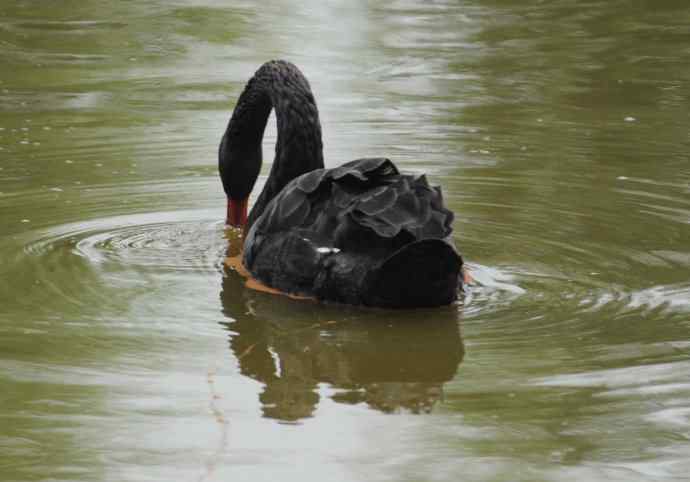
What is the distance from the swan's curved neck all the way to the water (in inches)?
10.6

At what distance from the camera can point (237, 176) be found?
6.95 meters

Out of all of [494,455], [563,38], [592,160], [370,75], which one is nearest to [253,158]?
[592,160]

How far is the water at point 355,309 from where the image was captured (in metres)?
3.91

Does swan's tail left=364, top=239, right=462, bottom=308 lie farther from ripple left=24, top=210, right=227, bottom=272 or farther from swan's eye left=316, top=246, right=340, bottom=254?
ripple left=24, top=210, right=227, bottom=272

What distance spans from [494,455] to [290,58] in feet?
27.3

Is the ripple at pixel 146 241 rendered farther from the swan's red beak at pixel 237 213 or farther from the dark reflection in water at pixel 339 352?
the dark reflection in water at pixel 339 352

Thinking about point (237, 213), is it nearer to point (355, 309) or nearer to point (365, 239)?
point (355, 309)

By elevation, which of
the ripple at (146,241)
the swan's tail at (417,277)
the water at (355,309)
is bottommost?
the ripple at (146,241)

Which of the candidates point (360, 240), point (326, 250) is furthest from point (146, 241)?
point (360, 240)

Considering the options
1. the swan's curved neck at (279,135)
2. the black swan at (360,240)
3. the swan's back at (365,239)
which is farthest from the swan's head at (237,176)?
the swan's back at (365,239)

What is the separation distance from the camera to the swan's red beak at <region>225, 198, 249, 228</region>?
22.7 feet

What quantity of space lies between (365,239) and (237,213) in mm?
1870

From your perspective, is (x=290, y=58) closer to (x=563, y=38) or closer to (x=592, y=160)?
(x=563, y=38)

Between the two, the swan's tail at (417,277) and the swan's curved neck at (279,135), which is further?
the swan's curved neck at (279,135)
